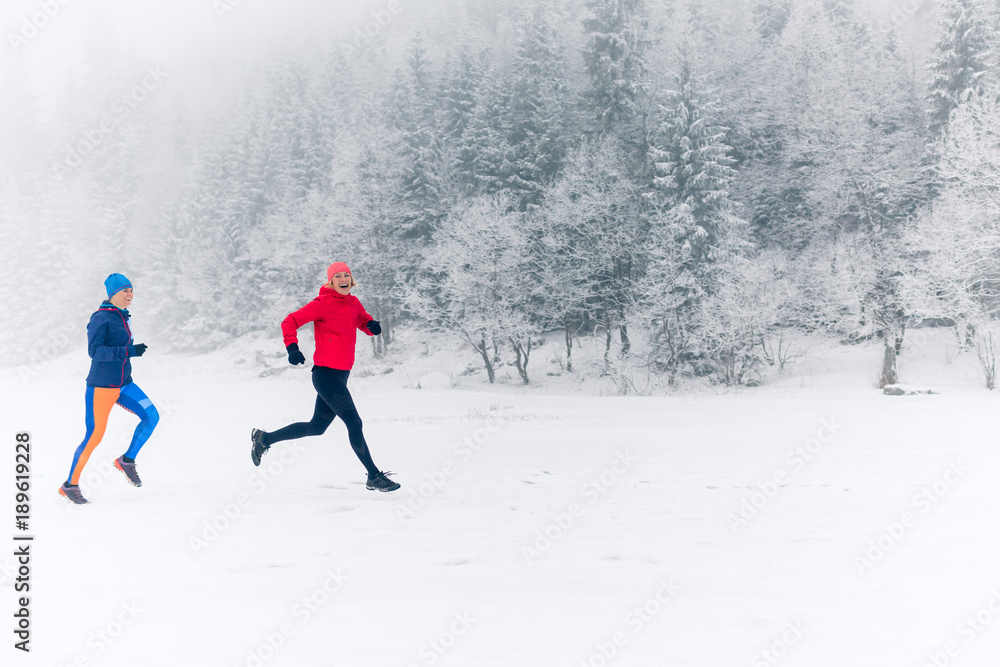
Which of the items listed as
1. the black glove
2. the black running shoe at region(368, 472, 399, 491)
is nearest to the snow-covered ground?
the black running shoe at region(368, 472, 399, 491)

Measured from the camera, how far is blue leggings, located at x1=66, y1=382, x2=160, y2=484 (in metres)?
5.55

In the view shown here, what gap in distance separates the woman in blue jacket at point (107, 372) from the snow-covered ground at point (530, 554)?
438 millimetres

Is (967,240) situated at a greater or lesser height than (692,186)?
lesser

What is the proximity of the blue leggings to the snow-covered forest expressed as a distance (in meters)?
21.3

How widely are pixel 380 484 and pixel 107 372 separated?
108 inches

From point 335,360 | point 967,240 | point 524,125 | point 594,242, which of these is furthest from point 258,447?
point 524,125

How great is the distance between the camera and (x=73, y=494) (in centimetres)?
546

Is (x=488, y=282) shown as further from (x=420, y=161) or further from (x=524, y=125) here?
(x=420, y=161)

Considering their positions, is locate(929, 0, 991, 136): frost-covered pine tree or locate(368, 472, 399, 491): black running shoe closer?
locate(368, 472, 399, 491): black running shoe

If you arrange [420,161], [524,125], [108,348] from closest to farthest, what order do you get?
[108,348]
[524,125]
[420,161]

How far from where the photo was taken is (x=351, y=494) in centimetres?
596

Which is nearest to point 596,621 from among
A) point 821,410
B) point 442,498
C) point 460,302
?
point 442,498

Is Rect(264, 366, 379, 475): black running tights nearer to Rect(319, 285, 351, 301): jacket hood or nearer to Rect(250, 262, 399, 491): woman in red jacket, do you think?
Rect(250, 262, 399, 491): woman in red jacket

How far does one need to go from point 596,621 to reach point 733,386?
22.8 metres
